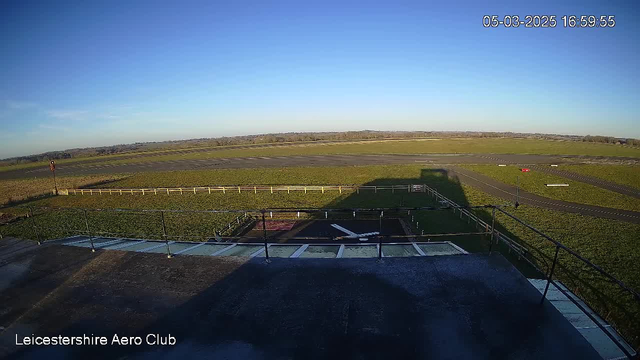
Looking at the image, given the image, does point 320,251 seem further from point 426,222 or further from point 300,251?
point 426,222

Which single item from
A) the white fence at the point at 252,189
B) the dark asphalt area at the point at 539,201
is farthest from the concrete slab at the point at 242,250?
the dark asphalt area at the point at 539,201

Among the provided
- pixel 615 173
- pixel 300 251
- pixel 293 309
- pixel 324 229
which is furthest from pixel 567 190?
pixel 293 309

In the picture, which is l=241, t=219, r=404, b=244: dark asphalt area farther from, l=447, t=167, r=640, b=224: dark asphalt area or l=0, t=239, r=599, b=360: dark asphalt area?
l=447, t=167, r=640, b=224: dark asphalt area

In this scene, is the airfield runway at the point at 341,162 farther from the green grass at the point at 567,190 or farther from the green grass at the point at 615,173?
the green grass at the point at 567,190

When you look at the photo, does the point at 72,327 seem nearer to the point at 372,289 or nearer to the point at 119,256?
the point at 119,256

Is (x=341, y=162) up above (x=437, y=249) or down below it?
above

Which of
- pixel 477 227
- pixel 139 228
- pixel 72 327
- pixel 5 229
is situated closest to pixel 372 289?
pixel 72 327
